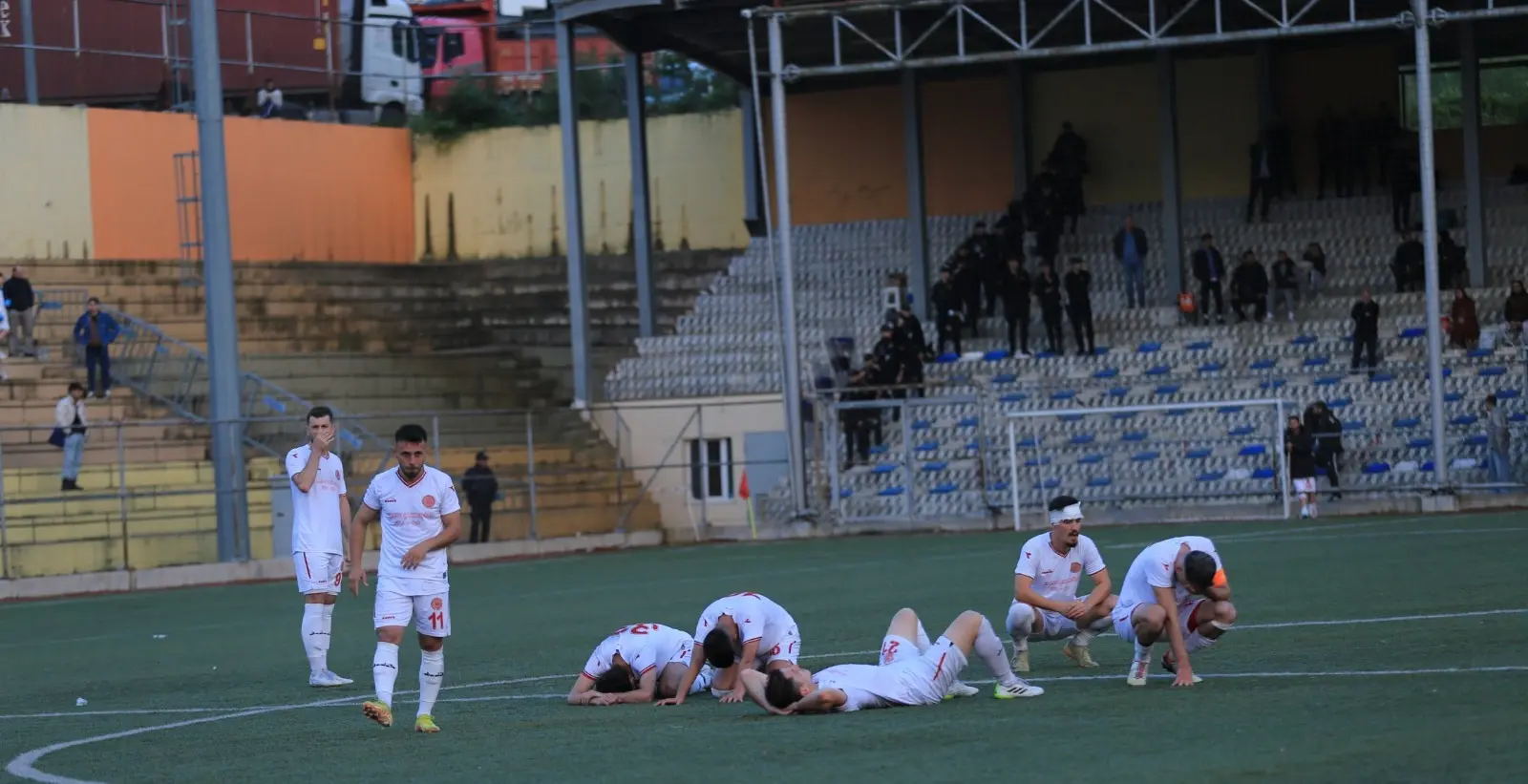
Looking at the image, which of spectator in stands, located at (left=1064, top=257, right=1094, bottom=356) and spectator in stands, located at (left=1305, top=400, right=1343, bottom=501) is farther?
spectator in stands, located at (left=1064, top=257, right=1094, bottom=356)

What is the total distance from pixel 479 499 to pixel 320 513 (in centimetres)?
1700

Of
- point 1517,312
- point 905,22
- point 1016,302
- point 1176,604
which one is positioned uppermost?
point 905,22

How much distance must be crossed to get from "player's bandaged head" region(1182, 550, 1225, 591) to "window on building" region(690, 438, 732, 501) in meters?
24.1

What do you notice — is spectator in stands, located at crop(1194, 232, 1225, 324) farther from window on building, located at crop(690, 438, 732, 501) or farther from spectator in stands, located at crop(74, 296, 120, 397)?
spectator in stands, located at crop(74, 296, 120, 397)

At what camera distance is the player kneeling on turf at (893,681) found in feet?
37.4

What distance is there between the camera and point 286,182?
43.4 meters

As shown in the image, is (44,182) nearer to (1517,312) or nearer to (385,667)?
(1517,312)

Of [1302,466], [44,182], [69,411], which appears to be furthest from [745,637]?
[44,182]

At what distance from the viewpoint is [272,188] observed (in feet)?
141

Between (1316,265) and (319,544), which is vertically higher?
(1316,265)

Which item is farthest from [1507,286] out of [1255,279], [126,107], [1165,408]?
[126,107]

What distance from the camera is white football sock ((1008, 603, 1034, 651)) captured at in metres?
12.8

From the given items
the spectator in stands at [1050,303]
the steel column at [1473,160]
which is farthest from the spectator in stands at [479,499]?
the steel column at [1473,160]

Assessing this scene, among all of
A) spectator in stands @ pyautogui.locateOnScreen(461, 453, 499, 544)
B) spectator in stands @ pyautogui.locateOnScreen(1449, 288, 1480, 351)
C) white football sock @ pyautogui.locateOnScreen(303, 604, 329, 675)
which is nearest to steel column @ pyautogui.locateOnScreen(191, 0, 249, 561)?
spectator in stands @ pyautogui.locateOnScreen(461, 453, 499, 544)
